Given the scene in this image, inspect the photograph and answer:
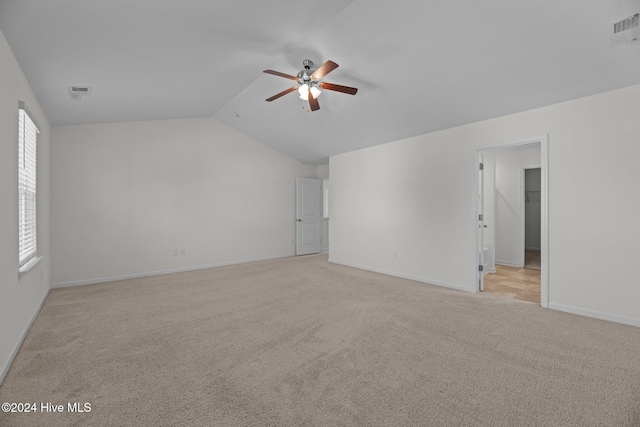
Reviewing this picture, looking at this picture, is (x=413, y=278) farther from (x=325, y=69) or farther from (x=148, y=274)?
(x=148, y=274)

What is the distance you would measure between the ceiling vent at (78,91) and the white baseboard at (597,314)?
5993mm

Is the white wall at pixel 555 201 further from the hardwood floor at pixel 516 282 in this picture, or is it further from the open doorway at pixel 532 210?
the open doorway at pixel 532 210

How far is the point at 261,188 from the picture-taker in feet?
22.5

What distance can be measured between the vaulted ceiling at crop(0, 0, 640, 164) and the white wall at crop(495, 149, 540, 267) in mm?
2839

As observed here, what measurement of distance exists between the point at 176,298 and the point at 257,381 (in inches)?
98.0

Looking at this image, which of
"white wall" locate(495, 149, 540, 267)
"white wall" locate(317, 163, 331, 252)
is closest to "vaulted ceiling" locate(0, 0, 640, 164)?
"white wall" locate(495, 149, 540, 267)

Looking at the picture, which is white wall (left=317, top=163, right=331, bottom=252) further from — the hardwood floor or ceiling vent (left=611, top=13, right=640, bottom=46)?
ceiling vent (left=611, top=13, right=640, bottom=46)

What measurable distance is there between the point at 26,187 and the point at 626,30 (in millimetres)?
5648

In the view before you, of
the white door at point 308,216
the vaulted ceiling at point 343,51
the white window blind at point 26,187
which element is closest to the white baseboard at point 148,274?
the white door at point 308,216

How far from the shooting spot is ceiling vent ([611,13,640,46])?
7.42 feet

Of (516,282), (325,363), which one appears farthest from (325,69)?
(516,282)

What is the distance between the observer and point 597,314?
3.17 metres

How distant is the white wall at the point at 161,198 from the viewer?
4.75 m

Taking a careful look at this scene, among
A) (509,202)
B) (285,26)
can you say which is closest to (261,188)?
(285,26)
